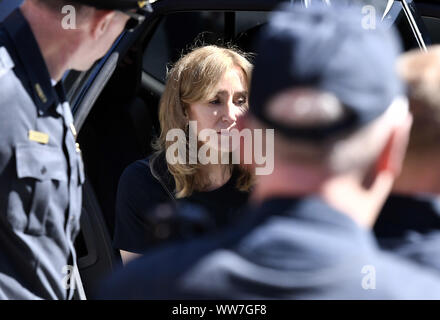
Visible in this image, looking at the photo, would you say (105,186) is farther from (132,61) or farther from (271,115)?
(271,115)

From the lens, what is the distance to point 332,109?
38.8 inches

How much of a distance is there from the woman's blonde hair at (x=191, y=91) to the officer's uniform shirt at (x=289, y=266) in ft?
4.39

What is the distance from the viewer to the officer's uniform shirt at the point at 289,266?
0.98 metres

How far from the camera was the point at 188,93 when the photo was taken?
2461mm

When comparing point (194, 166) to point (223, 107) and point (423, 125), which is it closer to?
point (223, 107)

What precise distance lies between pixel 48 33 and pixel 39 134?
0.21m

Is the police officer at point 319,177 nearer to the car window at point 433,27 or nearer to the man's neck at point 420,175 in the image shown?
the man's neck at point 420,175

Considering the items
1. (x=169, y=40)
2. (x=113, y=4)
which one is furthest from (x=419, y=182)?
(x=169, y=40)

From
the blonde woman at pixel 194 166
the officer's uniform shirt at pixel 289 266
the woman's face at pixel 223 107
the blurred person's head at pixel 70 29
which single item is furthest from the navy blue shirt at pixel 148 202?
the officer's uniform shirt at pixel 289 266

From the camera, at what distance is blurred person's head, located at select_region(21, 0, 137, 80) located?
1.59m

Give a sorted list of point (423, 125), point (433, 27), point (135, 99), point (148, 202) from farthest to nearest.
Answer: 1. point (135, 99)
2. point (433, 27)
3. point (148, 202)
4. point (423, 125)

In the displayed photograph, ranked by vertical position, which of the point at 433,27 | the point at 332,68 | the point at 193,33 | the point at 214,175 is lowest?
the point at 332,68

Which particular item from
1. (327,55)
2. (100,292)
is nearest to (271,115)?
(327,55)

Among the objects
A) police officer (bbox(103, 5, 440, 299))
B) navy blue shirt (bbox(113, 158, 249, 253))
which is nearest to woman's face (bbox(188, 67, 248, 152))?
navy blue shirt (bbox(113, 158, 249, 253))
